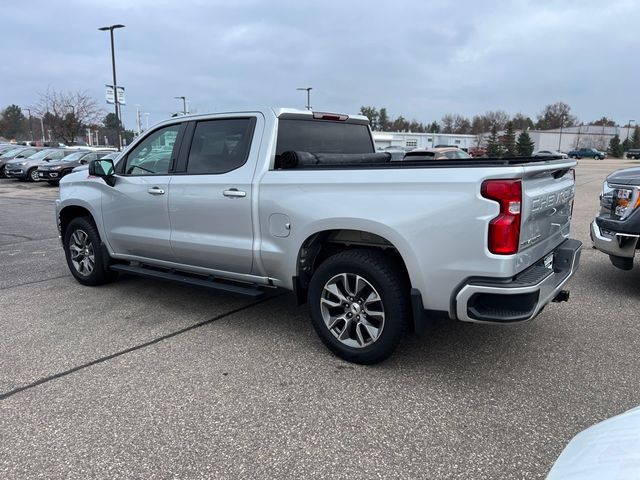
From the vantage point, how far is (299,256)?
3.91m

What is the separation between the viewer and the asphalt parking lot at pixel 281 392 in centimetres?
265

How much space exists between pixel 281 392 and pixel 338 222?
124 cm

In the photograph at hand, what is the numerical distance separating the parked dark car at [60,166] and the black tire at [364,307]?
2041 cm

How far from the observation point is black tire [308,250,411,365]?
346cm

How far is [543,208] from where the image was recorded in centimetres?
338

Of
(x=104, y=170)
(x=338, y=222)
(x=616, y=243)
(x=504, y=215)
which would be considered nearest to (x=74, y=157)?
(x=104, y=170)

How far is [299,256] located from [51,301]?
10.1ft

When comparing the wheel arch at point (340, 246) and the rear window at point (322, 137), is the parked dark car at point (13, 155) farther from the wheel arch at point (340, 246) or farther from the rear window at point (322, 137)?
the wheel arch at point (340, 246)

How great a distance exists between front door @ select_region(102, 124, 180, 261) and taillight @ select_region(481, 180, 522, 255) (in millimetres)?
2997

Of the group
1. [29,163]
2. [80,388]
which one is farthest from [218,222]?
[29,163]

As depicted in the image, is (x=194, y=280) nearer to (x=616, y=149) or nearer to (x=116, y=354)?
(x=116, y=354)

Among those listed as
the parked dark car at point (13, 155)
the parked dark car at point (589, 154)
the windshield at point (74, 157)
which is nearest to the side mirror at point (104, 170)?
the windshield at point (74, 157)

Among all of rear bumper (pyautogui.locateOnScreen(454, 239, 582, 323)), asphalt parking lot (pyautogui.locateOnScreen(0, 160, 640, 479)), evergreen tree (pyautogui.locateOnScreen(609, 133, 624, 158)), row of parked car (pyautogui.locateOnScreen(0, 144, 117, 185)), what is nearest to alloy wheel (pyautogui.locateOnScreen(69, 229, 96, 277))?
asphalt parking lot (pyautogui.locateOnScreen(0, 160, 640, 479))

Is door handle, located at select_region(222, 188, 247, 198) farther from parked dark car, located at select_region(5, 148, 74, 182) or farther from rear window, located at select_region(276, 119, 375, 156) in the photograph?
parked dark car, located at select_region(5, 148, 74, 182)
